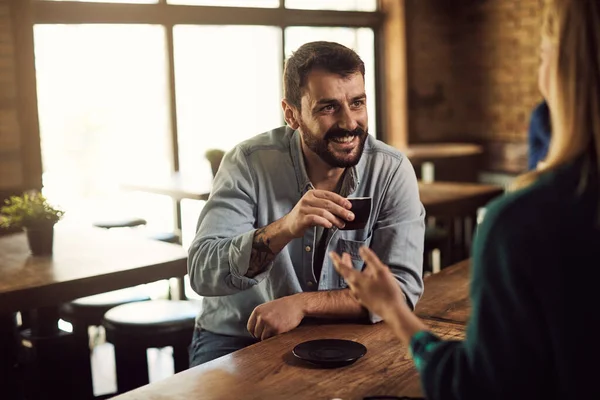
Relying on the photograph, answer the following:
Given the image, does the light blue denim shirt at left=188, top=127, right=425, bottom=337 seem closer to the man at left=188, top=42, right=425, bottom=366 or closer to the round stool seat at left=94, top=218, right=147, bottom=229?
the man at left=188, top=42, right=425, bottom=366

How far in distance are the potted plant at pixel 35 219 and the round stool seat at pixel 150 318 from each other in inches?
13.3

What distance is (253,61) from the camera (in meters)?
5.43

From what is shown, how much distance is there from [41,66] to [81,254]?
6.61 feet

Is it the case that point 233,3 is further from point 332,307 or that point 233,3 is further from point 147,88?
point 332,307

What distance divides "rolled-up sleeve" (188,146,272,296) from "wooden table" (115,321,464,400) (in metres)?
0.32

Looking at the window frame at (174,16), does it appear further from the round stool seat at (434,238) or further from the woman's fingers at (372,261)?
the woman's fingers at (372,261)

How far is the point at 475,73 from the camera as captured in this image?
6.66 meters

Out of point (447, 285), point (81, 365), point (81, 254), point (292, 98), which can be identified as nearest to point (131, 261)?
point (81, 254)

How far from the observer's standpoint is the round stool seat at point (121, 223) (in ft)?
13.4

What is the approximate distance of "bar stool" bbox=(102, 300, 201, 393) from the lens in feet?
8.74

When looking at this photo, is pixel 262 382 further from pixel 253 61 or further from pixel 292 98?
pixel 253 61

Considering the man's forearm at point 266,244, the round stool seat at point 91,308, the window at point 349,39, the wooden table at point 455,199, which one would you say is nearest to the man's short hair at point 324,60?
the man's forearm at point 266,244

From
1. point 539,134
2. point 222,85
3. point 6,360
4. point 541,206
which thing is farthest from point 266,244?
point 222,85

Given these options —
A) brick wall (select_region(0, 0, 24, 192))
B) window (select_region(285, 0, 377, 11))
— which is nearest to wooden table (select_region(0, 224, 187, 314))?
brick wall (select_region(0, 0, 24, 192))
